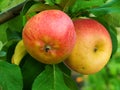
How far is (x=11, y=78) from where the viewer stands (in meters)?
1.29

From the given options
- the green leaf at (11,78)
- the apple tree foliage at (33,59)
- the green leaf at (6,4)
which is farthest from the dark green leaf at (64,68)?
the green leaf at (6,4)

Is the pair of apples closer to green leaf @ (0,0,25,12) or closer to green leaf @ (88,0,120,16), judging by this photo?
green leaf @ (88,0,120,16)

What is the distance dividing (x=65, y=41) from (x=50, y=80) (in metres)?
0.21

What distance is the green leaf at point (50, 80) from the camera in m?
1.28

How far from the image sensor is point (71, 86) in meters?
1.38

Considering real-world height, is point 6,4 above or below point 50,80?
above

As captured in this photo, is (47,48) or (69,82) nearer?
(47,48)

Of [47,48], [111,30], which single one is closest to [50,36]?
[47,48]

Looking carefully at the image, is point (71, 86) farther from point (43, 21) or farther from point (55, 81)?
point (43, 21)

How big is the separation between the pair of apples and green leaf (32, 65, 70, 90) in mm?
59

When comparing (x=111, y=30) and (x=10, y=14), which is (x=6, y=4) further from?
(x=111, y=30)

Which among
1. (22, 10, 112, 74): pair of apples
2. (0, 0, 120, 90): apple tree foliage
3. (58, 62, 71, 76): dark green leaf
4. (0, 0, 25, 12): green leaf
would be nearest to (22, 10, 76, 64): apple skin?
(22, 10, 112, 74): pair of apples

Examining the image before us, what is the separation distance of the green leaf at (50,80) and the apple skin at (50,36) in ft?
0.41

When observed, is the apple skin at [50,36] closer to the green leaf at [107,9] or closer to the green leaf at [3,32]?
the green leaf at [107,9]
